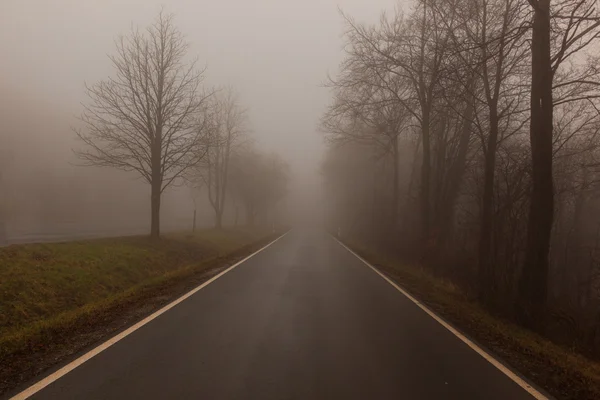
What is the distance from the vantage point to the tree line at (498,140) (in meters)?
8.94

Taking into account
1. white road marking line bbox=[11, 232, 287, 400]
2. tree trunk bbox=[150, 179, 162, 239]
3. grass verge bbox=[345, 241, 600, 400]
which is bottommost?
grass verge bbox=[345, 241, 600, 400]

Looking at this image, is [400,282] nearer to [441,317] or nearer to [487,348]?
[441,317]

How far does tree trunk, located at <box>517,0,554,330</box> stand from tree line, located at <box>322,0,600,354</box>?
0.02 metres

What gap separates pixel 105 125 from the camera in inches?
725

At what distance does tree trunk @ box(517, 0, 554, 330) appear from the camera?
28.5ft

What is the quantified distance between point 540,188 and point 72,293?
34.3 ft

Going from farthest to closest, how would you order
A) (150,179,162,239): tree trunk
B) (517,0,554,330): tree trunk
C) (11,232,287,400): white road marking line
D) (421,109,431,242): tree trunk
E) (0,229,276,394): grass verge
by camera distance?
(150,179,162,239): tree trunk → (421,109,431,242): tree trunk → (517,0,554,330): tree trunk → (0,229,276,394): grass verge → (11,232,287,400): white road marking line

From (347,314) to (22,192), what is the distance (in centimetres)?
5511

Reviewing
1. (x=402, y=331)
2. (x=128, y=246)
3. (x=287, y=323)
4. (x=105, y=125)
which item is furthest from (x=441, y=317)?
(x=105, y=125)

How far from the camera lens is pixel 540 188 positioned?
873 cm

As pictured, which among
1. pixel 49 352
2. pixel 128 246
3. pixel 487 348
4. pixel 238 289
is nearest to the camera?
pixel 49 352

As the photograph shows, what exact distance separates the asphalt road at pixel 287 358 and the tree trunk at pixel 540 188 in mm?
2678

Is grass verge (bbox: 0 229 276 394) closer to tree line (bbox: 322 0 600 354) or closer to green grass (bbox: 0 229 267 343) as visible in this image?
green grass (bbox: 0 229 267 343)

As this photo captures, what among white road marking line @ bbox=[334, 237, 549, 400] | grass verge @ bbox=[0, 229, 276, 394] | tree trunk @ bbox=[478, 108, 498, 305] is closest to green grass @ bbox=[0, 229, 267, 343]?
grass verge @ bbox=[0, 229, 276, 394]
